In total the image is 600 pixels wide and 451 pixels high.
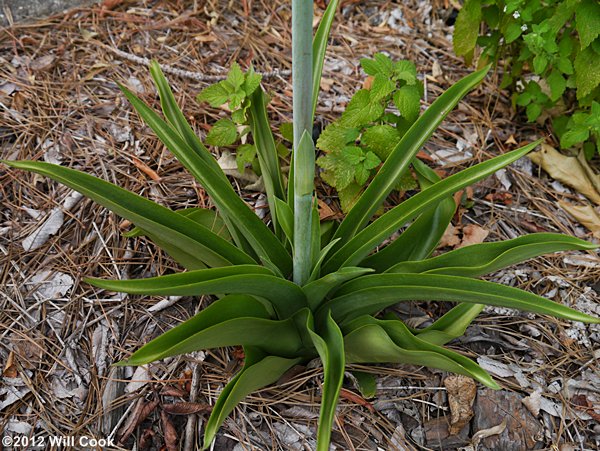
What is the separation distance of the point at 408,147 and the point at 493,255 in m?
0.40

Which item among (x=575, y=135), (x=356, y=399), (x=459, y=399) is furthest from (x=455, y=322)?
(x=575, y=135)

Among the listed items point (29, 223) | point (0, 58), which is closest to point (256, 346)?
point (29, 223)

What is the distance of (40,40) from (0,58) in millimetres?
199

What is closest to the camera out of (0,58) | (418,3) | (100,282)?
(100,282)

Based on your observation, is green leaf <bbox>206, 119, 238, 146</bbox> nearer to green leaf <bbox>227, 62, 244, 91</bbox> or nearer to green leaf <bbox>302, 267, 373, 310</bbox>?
green leaf <bbox>227, 62, 244, 91</bbox>

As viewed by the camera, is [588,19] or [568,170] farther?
[568,170]

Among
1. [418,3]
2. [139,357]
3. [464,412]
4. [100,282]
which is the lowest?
[464,412]

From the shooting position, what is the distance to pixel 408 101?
199cm

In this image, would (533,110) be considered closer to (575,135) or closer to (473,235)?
(575,135)

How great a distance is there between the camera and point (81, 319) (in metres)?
1.91

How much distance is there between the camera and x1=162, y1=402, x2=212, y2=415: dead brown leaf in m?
1.72

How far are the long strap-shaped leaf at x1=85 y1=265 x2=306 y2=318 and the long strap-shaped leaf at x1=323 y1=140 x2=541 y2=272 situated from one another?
0.62 feet

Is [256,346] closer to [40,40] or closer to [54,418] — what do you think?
[54,418]

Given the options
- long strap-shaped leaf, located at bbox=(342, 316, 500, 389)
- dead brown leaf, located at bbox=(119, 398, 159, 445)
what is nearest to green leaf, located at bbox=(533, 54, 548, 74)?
long strap-shaped leaf, located at bbox=(342, 316, 500, 389)
